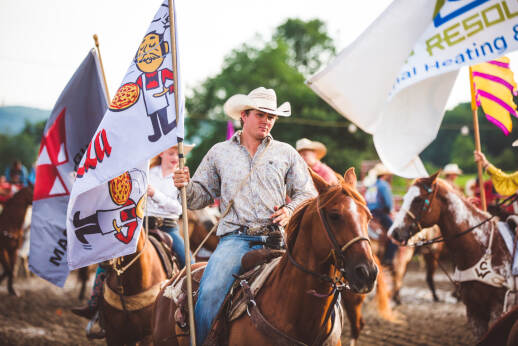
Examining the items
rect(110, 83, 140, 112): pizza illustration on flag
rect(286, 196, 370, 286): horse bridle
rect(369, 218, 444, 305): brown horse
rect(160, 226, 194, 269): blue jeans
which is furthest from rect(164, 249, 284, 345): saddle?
rect(369, 218, 444, 305): brown horse

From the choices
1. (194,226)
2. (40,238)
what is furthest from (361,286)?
(194,226)

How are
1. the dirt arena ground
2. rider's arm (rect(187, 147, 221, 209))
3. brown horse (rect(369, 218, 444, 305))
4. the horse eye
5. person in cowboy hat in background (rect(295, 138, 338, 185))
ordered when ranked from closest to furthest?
the horse eye → rider's arm (rect(187, 147, 221, 209)) → person in cowboy hat in background (rect(295, 138, 338, 185)) → the dirt arena ground → brown horse (rect(369, 218, 444, 305))

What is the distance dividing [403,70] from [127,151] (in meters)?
2.54

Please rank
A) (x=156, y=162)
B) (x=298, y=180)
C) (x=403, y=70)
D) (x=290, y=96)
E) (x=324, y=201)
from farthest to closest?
(x=290, y=96), (x=156, y=162), (x=403, y=70), (x=298, y=180), (x=324, y=201)

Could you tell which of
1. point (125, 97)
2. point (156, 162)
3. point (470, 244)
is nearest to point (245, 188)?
point (125, 97)

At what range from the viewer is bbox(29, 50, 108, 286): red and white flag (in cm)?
525

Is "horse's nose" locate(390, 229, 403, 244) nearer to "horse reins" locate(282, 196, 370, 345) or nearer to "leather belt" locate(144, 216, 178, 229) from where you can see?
"leather belt" locate(144, 216, 178, 229)

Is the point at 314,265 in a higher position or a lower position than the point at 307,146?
lower

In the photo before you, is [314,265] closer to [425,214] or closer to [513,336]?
[513,336]

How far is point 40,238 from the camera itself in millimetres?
5230

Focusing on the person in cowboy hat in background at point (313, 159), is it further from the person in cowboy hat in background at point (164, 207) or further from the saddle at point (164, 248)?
the saddle at point (164, 248)

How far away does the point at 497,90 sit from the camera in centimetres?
578

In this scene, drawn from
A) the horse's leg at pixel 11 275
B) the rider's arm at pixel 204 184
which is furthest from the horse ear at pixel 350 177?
the horse's leg at pixel 11 275

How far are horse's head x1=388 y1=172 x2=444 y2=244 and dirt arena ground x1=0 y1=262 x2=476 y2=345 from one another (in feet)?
7.01
